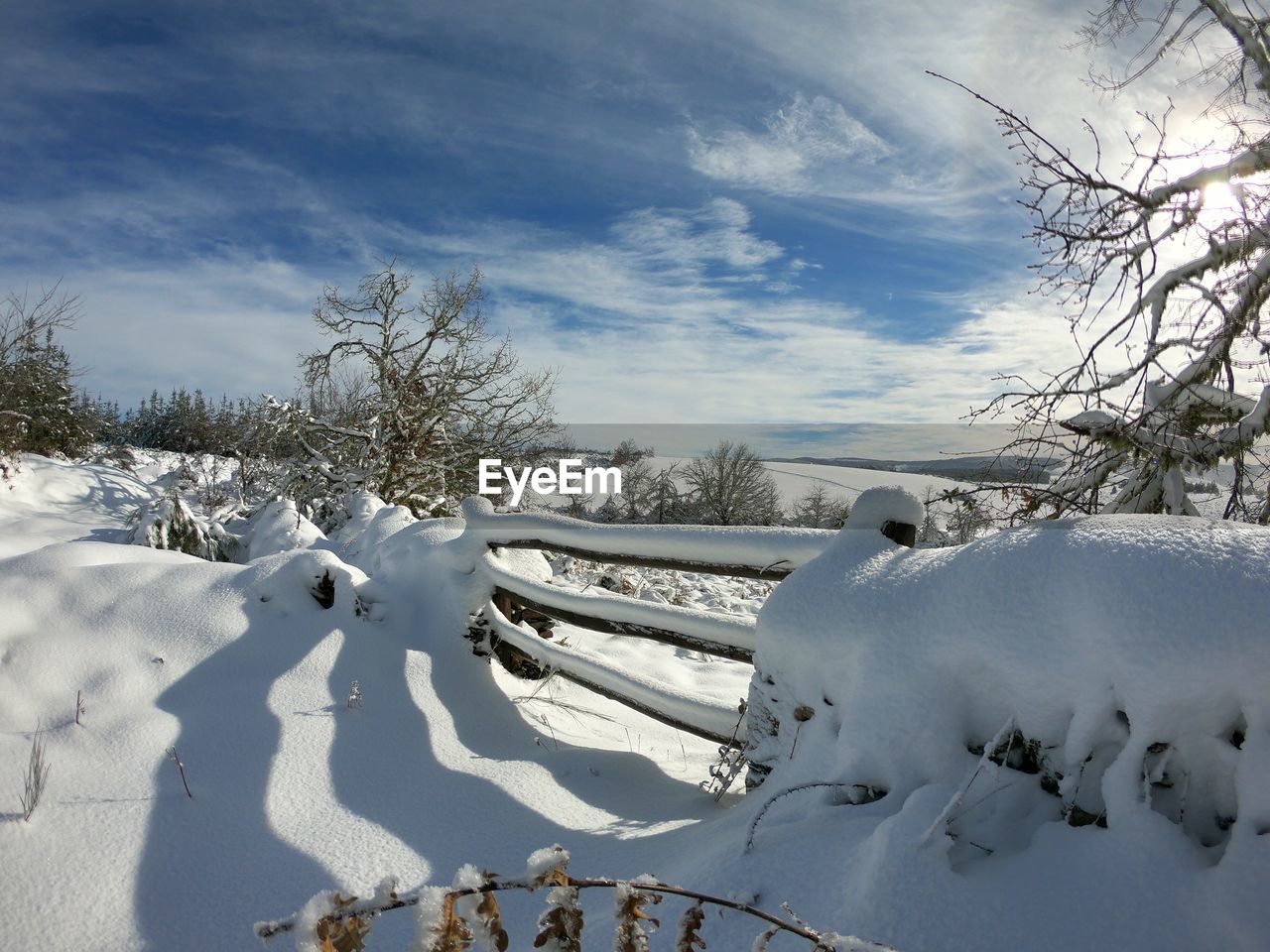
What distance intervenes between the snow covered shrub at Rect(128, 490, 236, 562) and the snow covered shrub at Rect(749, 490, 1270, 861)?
22.7ft

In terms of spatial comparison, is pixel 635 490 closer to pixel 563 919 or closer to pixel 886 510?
pixel 886 510

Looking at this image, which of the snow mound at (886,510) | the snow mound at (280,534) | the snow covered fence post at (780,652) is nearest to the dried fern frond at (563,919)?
the snow covered fence post at (780,652)

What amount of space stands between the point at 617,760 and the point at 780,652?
49.6 inches

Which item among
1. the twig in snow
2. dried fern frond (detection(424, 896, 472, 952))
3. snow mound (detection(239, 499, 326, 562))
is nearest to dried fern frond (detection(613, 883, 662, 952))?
dried fern frond (detection(424, 896, 472, 952))

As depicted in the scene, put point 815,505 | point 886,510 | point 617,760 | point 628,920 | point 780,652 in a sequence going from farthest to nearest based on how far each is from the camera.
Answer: point 815,505
point 617,760
point 886,510
point 780,652
point 628,920

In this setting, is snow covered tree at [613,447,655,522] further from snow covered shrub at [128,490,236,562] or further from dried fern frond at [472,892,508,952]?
dried fern frond at [472,892,508,952]

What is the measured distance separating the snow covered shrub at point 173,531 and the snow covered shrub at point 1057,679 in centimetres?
691

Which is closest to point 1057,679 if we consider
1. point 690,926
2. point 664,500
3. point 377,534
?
point 690,926

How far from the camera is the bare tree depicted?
24125 mm

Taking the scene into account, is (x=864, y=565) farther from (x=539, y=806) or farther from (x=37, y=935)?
(x=37, y=935)

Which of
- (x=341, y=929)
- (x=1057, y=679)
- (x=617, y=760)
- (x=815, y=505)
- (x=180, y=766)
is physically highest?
(x=1057, y=679)

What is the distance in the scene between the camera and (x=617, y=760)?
3.03m

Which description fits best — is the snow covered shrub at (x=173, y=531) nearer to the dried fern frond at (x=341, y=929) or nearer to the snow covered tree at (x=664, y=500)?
the dried fern frond at (x=341, y=929)

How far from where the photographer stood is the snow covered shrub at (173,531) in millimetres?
6676
